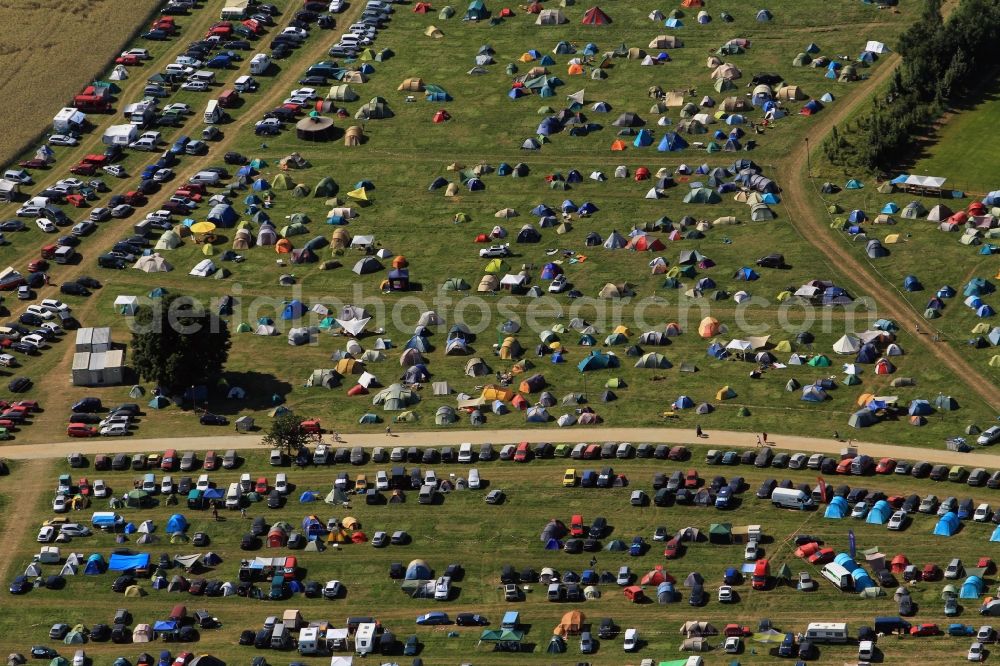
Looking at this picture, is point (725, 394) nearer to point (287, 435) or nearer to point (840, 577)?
point (840, 577)

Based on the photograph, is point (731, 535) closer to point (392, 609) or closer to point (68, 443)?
point (392, 609)

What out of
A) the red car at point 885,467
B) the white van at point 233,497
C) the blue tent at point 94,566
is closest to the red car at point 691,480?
the red car at point 885,467

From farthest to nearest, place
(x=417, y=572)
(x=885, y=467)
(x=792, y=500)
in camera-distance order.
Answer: (x=885, y=467) < (x=792, y=500) < (x=417, y=572)

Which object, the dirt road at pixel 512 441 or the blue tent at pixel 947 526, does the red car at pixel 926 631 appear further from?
A: the dirt road at pixel 512 441

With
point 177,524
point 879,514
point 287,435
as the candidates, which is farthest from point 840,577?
point 177,524

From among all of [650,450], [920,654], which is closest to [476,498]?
[650,450]

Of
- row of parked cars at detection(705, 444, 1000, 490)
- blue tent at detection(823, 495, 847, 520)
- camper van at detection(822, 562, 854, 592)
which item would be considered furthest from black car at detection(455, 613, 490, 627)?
blue tent at detection(823, 495, 847, 520)
